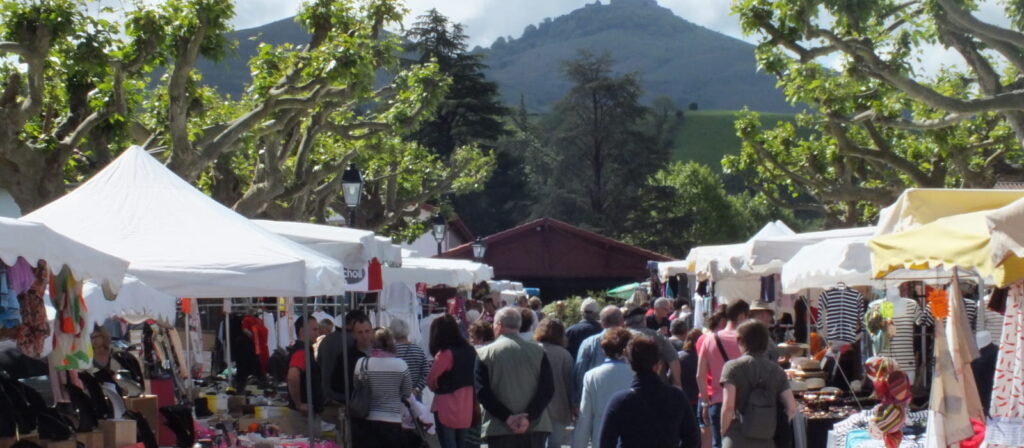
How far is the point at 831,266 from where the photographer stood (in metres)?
9.98

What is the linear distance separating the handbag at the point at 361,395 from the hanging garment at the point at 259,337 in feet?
25.9

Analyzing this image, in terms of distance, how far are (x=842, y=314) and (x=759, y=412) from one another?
566cm

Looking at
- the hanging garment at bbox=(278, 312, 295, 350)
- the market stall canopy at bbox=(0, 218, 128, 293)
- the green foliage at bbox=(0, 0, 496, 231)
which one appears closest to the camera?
the market stall canopy at bbox=(0, 218, 128, 293)

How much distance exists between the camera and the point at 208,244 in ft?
27.9

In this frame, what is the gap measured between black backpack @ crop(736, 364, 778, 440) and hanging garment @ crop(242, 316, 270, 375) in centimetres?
1086

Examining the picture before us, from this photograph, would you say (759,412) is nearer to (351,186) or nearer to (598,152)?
(351,186)

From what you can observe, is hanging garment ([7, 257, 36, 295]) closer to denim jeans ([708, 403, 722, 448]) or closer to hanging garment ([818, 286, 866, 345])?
denim jeans ([708, 403, 722, 448])

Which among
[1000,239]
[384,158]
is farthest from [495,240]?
[1000,239]

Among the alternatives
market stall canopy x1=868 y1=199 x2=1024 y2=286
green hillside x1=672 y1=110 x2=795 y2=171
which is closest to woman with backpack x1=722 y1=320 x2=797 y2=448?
market stall canopy x1=868 y1=199 x2=1024 y2=286

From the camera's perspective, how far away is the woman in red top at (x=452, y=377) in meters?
9.49

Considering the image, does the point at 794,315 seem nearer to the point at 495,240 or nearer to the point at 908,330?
the point at 908,330

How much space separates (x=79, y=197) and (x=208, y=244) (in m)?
1.32

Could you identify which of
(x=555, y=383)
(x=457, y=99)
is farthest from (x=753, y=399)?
(x=457, y=99)

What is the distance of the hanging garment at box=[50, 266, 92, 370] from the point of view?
292 inches
